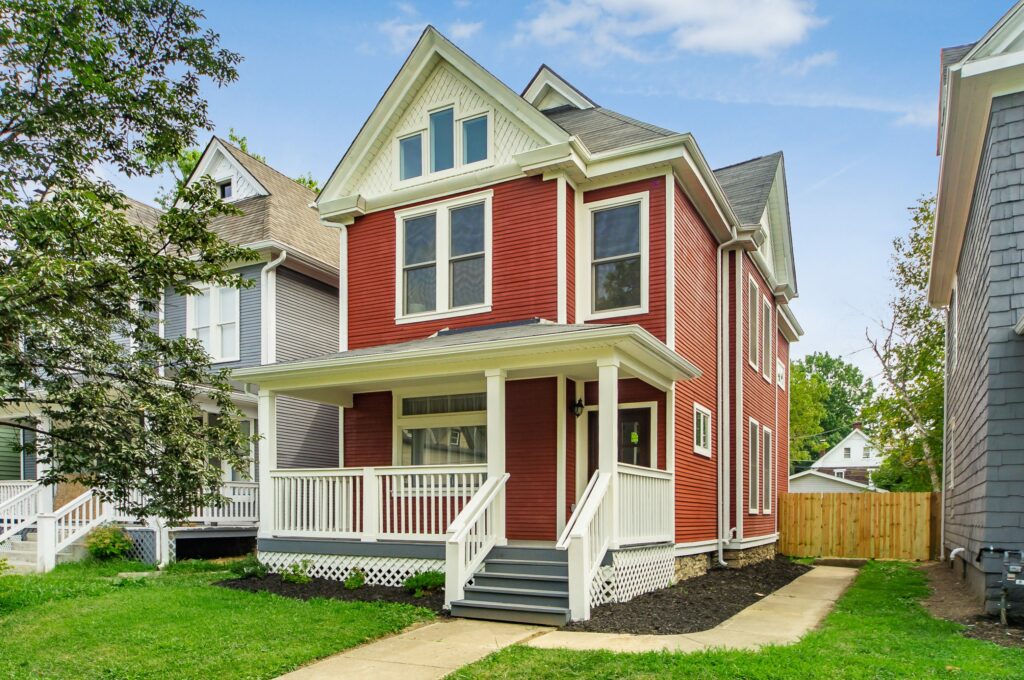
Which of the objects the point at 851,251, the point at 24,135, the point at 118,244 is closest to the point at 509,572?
the point at 118,244

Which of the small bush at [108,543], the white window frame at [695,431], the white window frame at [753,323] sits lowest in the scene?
the small bush at [108,543]

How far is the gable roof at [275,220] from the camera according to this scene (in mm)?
17250

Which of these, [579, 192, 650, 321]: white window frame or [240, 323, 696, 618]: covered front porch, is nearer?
[240, 323, 696, 618]: covered front porch

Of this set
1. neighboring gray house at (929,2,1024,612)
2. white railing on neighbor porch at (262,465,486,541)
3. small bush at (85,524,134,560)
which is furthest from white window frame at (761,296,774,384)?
small bush at (85,524,134,560)

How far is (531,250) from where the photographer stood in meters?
12.1

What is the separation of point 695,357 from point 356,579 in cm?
596

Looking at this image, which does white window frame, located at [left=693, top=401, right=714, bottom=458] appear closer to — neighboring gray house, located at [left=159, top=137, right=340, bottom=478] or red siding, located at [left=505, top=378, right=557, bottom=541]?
red siding, located at [left=505, top=378, right=557, bottom=541]

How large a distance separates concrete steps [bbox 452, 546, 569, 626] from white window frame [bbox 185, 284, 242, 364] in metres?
9.41

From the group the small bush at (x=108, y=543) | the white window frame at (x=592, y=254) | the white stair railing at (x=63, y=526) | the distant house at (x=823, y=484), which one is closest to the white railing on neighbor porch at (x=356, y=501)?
the white window frame at (x=592, y=254)

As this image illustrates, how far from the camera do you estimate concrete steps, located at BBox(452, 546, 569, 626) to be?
8.54m

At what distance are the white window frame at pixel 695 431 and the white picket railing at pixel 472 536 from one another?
12.8ft

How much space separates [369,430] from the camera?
43.2 ft

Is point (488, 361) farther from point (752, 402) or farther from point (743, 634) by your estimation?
point (752, 402)

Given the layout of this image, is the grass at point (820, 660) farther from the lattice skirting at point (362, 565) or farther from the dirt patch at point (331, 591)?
the lattice skirting at point (362, 565)
